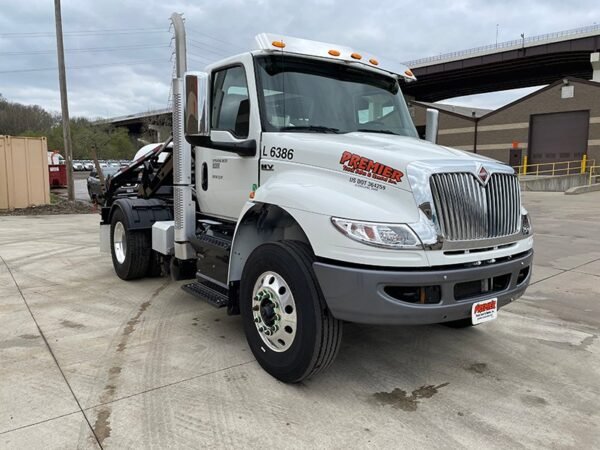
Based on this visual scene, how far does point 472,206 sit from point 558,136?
126 ft

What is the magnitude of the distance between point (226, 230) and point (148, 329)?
1187 millimetres

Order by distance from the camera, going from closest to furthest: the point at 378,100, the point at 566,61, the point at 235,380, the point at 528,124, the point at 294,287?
the point at 294,287 < the point at 235,380 < the point at 378,100 < the point at 528,124 < the point at 566,61

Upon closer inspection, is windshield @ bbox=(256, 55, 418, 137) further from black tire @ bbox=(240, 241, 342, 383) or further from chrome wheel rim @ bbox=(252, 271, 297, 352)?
chrome wheel rim @ bbox=(252, 271, 297, 352)

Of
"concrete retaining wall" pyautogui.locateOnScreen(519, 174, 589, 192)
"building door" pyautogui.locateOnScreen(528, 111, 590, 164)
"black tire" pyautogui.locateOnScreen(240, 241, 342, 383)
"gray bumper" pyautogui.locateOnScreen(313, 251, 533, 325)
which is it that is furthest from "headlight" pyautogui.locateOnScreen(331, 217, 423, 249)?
"building door" pyautogui.locateOnScreen(528, 111, 590, 164)

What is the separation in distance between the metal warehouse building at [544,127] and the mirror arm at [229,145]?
30.5 m

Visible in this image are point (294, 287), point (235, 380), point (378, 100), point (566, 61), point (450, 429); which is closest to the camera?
point (450, 429)

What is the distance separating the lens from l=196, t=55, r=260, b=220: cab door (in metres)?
4.09

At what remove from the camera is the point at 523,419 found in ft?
10.2

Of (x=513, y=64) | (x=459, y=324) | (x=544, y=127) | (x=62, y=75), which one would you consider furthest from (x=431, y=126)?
(x=513, y=64)

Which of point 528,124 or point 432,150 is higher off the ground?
point 528,124

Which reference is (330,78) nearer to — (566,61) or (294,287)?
(294,287)

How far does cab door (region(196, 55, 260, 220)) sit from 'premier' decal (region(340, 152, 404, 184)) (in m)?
0.96

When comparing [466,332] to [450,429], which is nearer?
[450,429]

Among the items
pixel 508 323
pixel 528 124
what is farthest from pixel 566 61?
pixel 508 323
